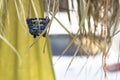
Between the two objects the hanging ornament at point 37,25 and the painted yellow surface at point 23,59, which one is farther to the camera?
the painted yellow surface at point 23,59

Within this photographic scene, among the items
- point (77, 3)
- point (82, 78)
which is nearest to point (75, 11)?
point (77, 3)

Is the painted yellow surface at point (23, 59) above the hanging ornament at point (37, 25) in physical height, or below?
below

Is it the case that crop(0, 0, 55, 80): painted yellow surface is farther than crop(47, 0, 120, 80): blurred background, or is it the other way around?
crop(0, 0, 55, 80): painted yellow surface

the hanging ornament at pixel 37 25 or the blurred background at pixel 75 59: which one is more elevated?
the hanging ornament at pixel 37 25

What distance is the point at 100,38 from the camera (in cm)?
55

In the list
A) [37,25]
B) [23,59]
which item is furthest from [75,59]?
[37,25]

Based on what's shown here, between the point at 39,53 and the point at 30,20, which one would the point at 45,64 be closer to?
the point at 39,53

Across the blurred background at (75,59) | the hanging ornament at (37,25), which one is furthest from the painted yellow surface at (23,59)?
the hanging ornament at (37,25)

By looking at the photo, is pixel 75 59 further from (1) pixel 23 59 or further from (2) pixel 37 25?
(2) pixel 37 25

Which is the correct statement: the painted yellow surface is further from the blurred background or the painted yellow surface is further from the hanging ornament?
the hanging ornament

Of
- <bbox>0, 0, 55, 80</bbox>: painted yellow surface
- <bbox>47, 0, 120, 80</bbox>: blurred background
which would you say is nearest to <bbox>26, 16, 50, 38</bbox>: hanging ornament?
<bbox>47, 0, 120, 80</bbox>: blurred background

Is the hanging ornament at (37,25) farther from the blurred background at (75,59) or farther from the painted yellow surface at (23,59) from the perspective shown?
the painted yellow surface at (23,59)

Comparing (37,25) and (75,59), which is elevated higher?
(37,25)

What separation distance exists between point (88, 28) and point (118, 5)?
66mm
